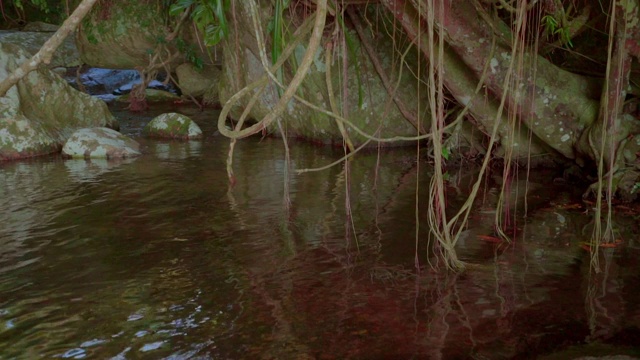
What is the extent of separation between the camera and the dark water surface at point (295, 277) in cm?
310

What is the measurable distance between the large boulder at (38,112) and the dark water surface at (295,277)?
6.31 ft

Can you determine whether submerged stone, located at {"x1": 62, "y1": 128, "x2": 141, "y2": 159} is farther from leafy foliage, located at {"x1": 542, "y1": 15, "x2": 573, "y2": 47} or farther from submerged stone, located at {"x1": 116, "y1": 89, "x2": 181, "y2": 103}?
leafy foliage, located at {"x1": 542, "y1": 15, "x2": 573, "y2": 47}

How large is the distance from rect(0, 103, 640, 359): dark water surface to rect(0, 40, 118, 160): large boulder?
1.92 m

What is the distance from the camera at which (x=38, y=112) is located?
8.81m

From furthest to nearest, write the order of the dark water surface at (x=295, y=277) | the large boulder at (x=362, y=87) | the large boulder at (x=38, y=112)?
the large boulder at (x=38, y=112), the large boulder at (x=362, y=87), the dark water surface at (x=295, y=277)

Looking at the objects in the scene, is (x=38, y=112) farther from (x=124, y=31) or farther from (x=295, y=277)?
(x=295, y=277)

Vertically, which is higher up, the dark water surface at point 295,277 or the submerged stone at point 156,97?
the submerged stone at point 156,97

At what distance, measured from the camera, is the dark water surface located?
122 inches

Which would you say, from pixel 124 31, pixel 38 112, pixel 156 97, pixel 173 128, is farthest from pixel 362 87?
pixel 156 97

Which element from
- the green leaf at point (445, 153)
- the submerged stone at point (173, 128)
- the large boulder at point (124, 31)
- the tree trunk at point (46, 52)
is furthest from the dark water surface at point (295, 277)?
the large boulder at point (124, 31)

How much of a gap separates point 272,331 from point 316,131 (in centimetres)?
523

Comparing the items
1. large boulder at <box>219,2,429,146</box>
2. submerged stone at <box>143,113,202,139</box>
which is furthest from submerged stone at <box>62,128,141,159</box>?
large boulder at <box>219,2,429,146</box>

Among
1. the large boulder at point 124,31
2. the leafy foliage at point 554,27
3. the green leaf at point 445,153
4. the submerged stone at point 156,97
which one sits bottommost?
the green leaf at point 445,153

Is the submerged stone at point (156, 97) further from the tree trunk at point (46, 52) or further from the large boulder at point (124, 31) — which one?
the tree trunk at point (46, 52)
